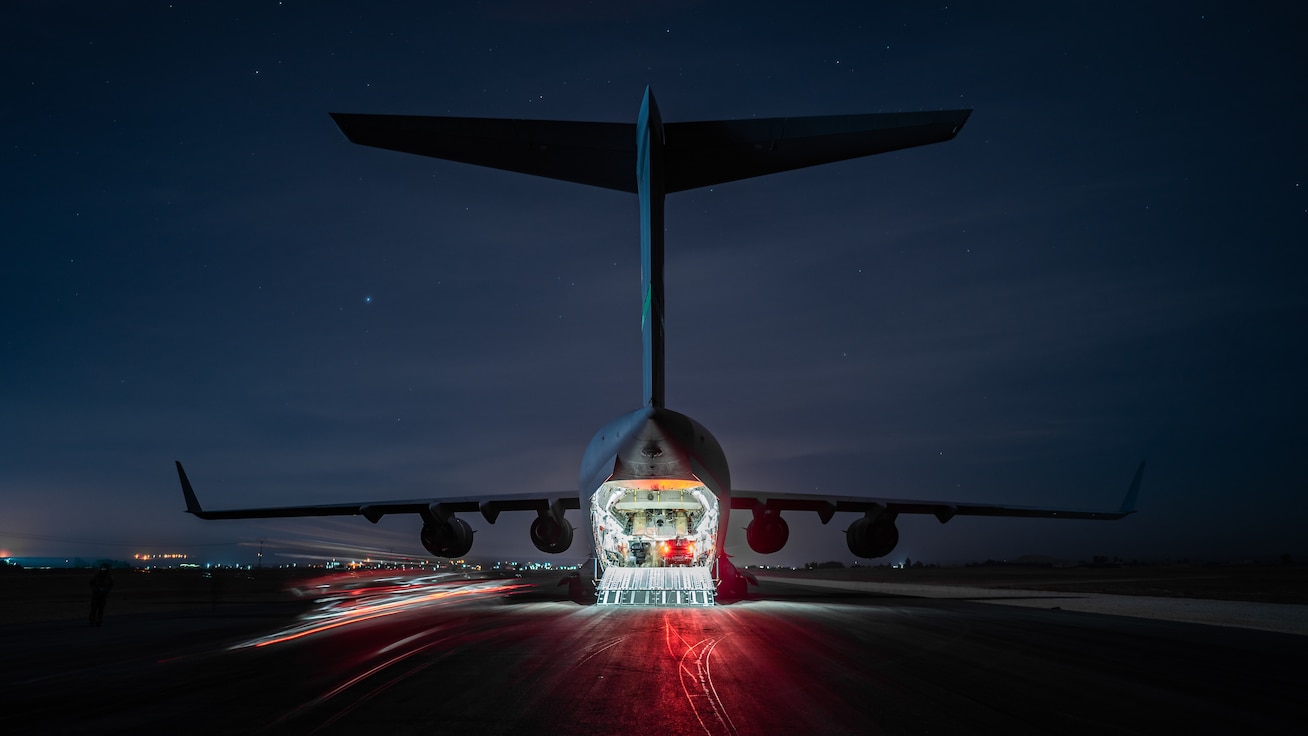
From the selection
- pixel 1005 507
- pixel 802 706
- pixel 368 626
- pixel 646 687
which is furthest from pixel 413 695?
pixel 1005 507

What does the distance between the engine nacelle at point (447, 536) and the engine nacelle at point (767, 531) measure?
9672 mm

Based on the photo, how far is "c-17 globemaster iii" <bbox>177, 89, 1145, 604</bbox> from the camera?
1548cm

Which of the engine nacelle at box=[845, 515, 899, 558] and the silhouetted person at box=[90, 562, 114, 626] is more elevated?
the engine nacelle at box=[845, 515, 899, 558]

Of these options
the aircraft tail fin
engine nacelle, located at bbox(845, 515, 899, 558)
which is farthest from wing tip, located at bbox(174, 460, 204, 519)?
the aircraft tail fin

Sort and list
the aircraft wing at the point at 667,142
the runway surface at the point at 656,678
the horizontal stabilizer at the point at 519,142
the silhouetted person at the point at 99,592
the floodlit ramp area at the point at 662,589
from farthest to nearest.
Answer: the floodlit ramp area at the point at 662,589 < the silhouetted person at the point at 99,592 < the aircraft wing at the point at 667,142 < the horizontal stabilizer at the point at 519,142 < the runway surface at the point at 656,678

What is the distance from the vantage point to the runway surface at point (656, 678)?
7.03m

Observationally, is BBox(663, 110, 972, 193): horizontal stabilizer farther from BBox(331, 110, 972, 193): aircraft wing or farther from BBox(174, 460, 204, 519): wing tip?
BBox(174, 460, 204, 519): wing tip

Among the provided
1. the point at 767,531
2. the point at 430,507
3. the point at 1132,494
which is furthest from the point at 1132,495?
the point at 430,507

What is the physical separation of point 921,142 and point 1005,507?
18.5 metres

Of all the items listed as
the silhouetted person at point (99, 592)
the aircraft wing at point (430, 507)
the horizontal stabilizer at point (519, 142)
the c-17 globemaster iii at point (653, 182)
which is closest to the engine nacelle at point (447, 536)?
the aircraft wing at point (430, 507)

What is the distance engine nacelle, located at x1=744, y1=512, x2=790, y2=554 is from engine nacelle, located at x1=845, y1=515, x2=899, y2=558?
7.93 ft

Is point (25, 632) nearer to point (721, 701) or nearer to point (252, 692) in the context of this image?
point (252, 692)

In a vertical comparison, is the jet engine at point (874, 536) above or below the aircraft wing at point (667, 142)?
below

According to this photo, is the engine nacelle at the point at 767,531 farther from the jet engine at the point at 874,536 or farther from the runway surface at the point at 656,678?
the runway surface at the point at 656,678
